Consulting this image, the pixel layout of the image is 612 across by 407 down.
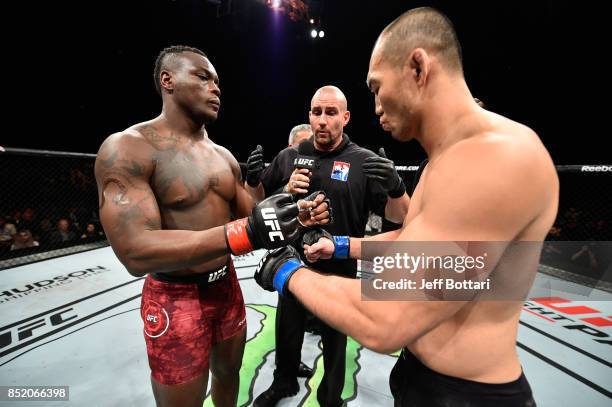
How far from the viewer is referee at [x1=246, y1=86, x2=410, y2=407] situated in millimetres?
1944

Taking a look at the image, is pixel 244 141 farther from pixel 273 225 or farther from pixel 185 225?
pixel 273 225

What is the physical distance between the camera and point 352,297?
0.83 m

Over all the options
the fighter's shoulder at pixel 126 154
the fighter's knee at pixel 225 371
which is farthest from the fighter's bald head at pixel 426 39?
the fighter's knee at pixel 225 371

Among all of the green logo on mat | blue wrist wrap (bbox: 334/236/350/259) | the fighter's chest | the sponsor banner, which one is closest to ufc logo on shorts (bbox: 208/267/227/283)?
the fighter's chest

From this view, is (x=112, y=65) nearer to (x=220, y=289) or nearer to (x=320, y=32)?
(x=320, y=32)

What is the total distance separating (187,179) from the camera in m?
1.47

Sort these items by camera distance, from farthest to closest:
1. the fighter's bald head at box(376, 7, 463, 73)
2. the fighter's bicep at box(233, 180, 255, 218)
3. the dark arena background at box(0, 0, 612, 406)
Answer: the dark arena background at box(0, 0, 612, 406) < the fighter's bicep at box(233, 180, 255, 218) < the fighter's bald head at box(376, 7, 463, 73)

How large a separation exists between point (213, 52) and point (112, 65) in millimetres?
3411

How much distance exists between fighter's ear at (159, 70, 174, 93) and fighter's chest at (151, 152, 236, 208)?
0.38m

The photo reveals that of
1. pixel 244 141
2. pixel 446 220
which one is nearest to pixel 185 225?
pixel 446 220

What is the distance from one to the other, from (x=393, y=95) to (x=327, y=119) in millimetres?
1196

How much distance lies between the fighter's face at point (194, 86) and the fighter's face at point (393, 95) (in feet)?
3.07

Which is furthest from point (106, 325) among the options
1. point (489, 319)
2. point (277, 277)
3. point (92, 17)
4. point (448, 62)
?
point (92, 17)

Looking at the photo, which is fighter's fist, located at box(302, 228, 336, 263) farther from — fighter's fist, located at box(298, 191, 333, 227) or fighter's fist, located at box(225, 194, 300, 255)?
fighter's fist, located at box(225, 194, 300, 255)
